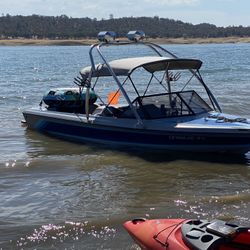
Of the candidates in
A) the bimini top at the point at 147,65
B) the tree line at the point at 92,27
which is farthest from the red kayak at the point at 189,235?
the tree line at the point at 92,27

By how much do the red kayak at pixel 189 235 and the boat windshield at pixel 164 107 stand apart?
5.38 m

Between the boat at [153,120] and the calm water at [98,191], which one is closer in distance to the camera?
the calm water at [98,191]

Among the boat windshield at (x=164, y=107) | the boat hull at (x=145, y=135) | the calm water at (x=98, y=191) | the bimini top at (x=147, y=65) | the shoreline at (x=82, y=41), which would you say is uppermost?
the bimini top at (x=147, y=65)

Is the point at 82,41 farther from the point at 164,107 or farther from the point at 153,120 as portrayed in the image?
the point at 153,120

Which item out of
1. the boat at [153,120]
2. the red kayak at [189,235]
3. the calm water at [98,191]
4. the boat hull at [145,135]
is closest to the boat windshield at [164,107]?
the boat at [153,120]

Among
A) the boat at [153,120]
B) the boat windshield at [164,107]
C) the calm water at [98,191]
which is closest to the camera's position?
the calm water at [98,191]

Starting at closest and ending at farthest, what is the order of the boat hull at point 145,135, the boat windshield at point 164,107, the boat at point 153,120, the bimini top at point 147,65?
the boat hull at point 145,135 → the boat at point 153,120 → the bimini top at point 147,65 → the boat windshield at point 164,107

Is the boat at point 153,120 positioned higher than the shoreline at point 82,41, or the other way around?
the boat at point 153,120

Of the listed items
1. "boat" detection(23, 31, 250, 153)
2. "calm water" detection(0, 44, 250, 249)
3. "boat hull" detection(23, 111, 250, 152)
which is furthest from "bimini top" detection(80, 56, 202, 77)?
"calm water" detection(0, 44, 250, 249)

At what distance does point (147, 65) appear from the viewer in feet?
37.7

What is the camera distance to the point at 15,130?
14.9 metres

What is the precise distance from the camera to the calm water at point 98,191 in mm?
7309

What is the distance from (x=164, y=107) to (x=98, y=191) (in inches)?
123

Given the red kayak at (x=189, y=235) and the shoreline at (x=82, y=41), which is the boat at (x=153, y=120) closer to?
the red kayak at (x=189, y=235)
